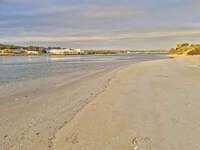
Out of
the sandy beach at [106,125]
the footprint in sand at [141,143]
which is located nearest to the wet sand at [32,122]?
the sandy beach at [106,125]

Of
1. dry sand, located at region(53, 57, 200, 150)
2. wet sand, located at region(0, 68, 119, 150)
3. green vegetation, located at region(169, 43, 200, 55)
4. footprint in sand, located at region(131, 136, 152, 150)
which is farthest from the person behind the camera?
green vegetation, located at region(169, 43, 200, 55)

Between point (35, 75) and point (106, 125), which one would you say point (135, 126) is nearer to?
point (106, 125)

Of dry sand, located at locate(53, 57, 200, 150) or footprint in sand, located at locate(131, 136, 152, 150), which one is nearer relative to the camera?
footprint in sand, located at locate(131, 136, 152, 150)

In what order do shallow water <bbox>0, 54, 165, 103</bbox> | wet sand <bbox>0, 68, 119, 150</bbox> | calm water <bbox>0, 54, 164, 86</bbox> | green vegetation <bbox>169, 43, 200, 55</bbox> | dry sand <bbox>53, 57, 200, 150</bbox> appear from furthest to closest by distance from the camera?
1. green vegetation <bbox>169, 43, 200, 55</bbox>
2. calm water <bbox>0, 54, 164, 86</bbox>
3. shallow water <bbox>0, 54, 165, 103</bbox>
4. wet sand <bbox>0, 68, 119, 150</bbox>
5. dry sand <bbox>53, 57, 200, 150</bbox>

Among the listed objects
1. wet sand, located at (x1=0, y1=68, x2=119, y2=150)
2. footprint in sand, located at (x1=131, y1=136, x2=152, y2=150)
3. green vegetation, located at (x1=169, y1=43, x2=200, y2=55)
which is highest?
green vegetation, located at (x1=169, y1=43, x2=200, y2=55)

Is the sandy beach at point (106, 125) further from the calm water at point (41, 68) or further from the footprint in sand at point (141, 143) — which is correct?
the calm water at point (41, 68)

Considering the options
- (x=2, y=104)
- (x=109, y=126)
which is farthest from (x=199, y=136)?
(x=2, y=104)

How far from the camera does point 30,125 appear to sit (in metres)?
4.13

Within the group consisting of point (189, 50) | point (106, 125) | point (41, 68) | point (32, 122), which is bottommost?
point (32, 122)

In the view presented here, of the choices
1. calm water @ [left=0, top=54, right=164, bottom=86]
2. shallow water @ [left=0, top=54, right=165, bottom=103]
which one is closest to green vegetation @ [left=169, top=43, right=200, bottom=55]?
calm water @ [left=0, top=54, right=164, bottom=86]

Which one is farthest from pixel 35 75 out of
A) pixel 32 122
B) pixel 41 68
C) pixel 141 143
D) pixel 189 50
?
pixel 189 50

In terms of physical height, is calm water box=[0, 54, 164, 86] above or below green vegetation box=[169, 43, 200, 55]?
below

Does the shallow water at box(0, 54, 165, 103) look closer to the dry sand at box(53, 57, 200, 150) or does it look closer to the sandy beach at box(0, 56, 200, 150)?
the sandy beach at box(0, 56, 200, 150)

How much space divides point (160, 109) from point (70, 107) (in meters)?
3.14
